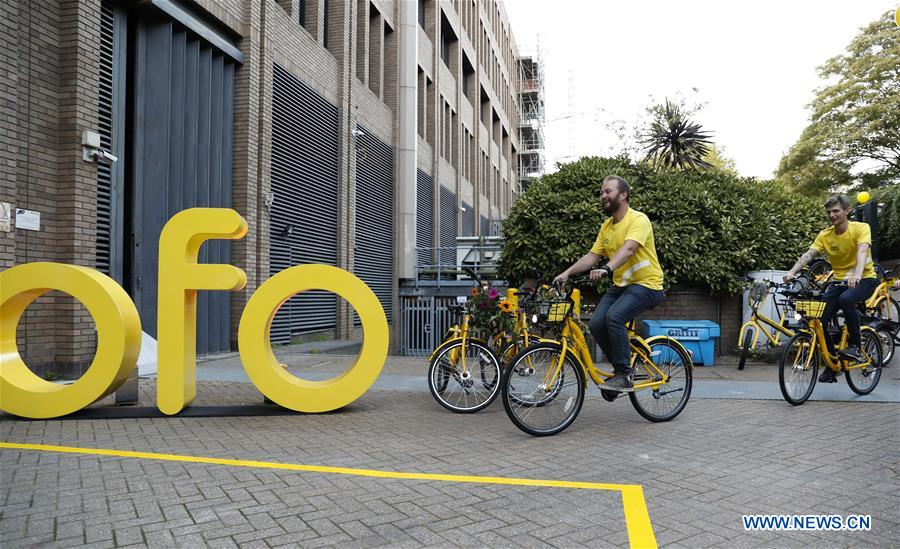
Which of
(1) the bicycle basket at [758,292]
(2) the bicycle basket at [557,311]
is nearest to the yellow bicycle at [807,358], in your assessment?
(2) the bicycle basket at [557,311]

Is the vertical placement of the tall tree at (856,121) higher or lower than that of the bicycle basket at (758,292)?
higher

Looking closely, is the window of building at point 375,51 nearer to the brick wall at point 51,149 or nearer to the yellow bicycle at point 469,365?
the brick wall at point 51,149

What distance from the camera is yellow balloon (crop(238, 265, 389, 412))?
246 inches

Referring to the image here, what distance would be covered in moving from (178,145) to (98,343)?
226 inches

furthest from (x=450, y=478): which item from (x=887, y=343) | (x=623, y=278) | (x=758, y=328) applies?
(x=758, y=328)

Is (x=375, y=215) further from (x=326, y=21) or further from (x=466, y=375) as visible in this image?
(x=466, y=375)

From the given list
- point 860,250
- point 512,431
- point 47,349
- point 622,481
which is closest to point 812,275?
point 860,250

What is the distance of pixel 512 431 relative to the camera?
18.0 feet

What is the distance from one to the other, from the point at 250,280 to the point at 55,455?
7.81 metres

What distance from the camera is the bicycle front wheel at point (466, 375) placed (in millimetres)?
6344

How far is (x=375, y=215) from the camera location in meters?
20.3

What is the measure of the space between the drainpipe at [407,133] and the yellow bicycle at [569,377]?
16.3 meters

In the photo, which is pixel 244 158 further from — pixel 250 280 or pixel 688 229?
pixel 688 229

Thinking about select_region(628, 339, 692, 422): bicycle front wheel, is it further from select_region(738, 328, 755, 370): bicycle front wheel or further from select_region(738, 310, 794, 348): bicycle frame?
select_region(738, 310, 794, 348): bicycle frame
